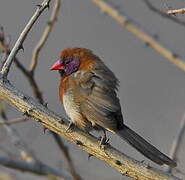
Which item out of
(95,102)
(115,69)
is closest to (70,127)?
(95,102)

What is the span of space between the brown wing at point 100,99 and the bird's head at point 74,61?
19 cm

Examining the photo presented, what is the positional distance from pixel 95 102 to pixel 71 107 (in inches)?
8.9

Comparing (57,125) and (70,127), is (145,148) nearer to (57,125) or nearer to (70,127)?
(70,127)

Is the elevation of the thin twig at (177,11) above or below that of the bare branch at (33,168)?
above

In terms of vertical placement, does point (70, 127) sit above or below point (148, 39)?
below

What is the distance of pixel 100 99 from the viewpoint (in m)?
4.20

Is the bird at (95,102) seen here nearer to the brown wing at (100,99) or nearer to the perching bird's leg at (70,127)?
the brown wing at (100,99)

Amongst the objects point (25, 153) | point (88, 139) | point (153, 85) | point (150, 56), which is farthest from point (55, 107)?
point (88, 139)

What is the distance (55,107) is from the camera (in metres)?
8.26

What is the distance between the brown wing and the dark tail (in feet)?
0.27

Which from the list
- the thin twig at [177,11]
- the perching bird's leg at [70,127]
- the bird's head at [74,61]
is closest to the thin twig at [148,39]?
the thin twig at [177,11]

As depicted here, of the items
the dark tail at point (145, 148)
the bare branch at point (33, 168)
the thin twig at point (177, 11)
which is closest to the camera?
the thin twig at point (177, 11)

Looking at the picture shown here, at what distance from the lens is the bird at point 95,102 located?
13.6ft

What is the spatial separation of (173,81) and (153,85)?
0.33 meters
